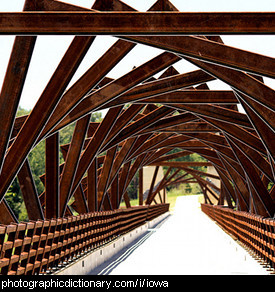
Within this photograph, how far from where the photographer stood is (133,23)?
765 cm

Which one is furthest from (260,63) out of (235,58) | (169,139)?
(169,139)

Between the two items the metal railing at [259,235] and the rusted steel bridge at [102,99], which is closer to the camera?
the rusted steel bridge at [102,99]

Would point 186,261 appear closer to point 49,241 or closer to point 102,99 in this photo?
point 102,99

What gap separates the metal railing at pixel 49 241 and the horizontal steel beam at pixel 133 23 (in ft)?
8.96

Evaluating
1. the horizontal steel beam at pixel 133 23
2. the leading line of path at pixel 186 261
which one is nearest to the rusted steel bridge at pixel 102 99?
the horizontal steel beam at pixel 133 23

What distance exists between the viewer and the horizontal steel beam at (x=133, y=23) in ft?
24.5

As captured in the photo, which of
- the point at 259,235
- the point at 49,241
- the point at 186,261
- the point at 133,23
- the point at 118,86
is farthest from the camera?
the point at 186,261

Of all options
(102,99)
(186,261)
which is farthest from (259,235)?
(102,99)

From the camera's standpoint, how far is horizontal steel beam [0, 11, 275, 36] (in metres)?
7.46

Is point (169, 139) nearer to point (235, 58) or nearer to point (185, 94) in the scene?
point (185, 94)

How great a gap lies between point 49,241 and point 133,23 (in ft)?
15.5

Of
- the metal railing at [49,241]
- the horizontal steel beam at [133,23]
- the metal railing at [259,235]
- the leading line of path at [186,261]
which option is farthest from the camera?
the leading line of path at [186,261]

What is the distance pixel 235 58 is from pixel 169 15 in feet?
5.28

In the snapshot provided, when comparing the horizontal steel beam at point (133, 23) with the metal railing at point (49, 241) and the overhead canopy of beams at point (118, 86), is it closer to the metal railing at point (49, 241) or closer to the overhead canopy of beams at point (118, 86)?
the overhead canopy of beams at point (118, 86)
